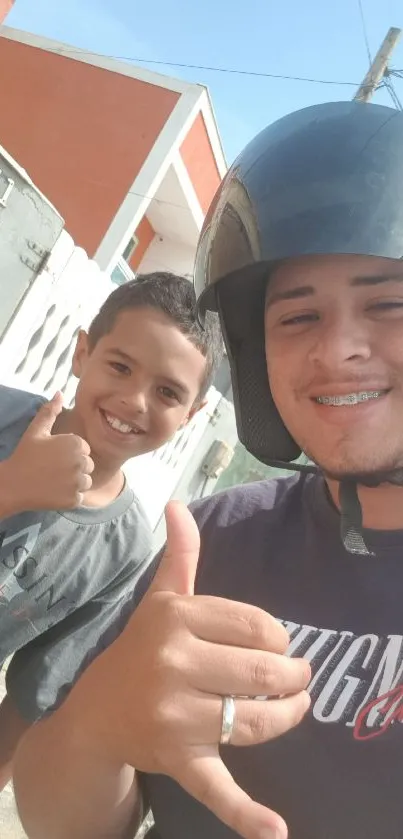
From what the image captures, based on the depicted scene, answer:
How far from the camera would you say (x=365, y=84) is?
25.8 feet

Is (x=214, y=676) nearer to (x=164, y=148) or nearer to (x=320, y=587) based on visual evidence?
(x=320, y=587)

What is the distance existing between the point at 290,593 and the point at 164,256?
1177 cm

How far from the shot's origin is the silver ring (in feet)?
2.24

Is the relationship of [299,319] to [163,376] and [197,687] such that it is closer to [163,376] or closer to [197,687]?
[163,376]

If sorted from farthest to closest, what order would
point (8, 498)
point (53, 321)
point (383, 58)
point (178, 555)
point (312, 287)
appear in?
point (383, 58) → point (53, 321) → point (8, 498) → point (312, 287) → point (178, 555)

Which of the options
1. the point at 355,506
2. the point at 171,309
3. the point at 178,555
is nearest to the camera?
the point at 178,555

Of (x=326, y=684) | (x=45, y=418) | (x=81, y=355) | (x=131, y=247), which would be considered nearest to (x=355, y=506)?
(x=326, y=684)

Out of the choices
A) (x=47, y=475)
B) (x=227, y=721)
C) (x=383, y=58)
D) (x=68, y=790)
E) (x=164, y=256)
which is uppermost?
(x=383, y=58)

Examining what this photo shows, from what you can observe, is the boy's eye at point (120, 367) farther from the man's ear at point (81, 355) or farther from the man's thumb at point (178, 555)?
the man's thumb at point (178, 555)

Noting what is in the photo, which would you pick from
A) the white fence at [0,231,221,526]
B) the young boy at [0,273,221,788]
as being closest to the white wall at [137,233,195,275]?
the white fence at [0,231,221,526]

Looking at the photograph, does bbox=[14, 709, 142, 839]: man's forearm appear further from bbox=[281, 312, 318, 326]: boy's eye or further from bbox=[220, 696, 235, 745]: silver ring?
bbox=[281, 312, 318, 326]: boy's eye

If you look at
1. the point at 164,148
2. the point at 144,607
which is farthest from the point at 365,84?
the point at 144,607

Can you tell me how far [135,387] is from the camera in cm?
176

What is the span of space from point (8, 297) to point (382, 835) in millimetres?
2545
